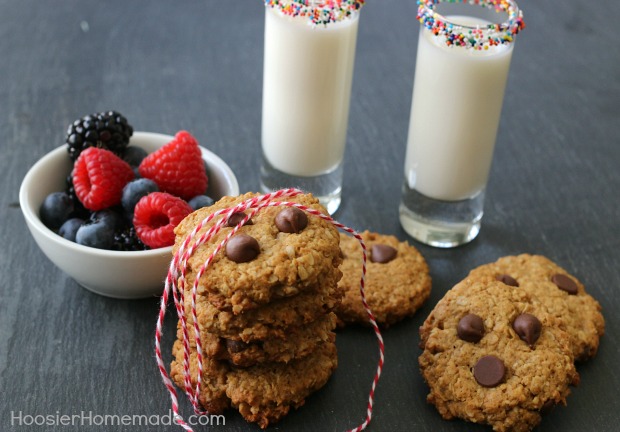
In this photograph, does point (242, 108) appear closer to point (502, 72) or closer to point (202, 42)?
point (202, 42)

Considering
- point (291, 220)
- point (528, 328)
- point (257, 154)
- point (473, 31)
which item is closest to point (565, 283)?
point (528, 328)

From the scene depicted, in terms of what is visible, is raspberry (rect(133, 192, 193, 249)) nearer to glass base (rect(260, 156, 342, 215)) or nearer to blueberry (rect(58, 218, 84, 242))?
blueberry (rect(58, 218, 84, 242))

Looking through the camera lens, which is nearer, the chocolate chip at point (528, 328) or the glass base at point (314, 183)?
the chocolate chip at point (528, 328)

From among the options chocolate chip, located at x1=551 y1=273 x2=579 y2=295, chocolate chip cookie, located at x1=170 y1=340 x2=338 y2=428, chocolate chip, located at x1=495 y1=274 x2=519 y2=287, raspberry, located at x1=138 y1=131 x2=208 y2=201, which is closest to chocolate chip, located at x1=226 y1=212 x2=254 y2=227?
chocolate chip cookie, located at x1=170 y1=340 x2=338 y2=428

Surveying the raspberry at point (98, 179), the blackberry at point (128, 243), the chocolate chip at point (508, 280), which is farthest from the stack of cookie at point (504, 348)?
the raspberry at point (98, 179)

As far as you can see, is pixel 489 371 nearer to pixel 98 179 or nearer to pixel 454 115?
pixel 454 115

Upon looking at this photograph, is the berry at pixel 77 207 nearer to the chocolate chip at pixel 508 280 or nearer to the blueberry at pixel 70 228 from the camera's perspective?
the blueberry at pixel 70 228

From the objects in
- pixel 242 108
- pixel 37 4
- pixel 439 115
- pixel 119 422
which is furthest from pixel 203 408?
pixel 37 4
